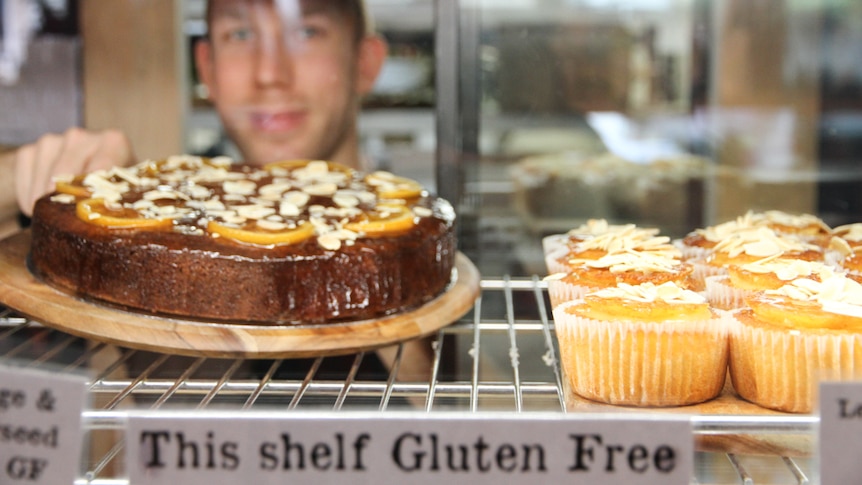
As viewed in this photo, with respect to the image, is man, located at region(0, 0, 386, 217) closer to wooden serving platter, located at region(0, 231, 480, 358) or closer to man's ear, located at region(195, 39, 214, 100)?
man's ear, located at region(195, 39, 214, 100)

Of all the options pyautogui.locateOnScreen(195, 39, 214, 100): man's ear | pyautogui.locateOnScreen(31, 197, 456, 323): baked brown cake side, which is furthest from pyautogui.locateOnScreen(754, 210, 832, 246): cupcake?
pyautogui.locateOnScreen(195, 39, 214, 100): man's ear

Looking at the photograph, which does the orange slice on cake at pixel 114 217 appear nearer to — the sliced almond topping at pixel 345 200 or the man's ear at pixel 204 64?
the sliced almond topping at pixel 345 200

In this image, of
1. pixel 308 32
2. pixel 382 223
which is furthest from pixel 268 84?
pixel 382 223

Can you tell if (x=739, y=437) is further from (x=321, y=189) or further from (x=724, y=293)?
(x=321, y=189)

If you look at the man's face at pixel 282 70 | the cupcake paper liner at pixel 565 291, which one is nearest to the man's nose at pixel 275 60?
the man's face at pixel 282 70

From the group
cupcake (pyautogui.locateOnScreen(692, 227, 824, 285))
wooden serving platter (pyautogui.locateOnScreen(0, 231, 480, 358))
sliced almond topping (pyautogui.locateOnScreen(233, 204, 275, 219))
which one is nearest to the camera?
wooden serving platter (pyautogui.locateOnScreen(0, 231, 480, 358))

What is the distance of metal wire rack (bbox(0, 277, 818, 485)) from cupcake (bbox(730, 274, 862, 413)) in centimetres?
8

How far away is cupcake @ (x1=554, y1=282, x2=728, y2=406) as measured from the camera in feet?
3.27

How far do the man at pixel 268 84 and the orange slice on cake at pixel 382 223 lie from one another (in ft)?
1.27

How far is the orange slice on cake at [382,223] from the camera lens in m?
1.31

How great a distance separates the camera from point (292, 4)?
1.64 metres

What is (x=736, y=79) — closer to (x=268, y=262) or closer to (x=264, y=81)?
(x=264, y=81)

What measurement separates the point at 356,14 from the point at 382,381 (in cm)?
75

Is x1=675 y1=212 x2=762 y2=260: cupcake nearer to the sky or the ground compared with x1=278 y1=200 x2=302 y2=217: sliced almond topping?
nearer to the ground
